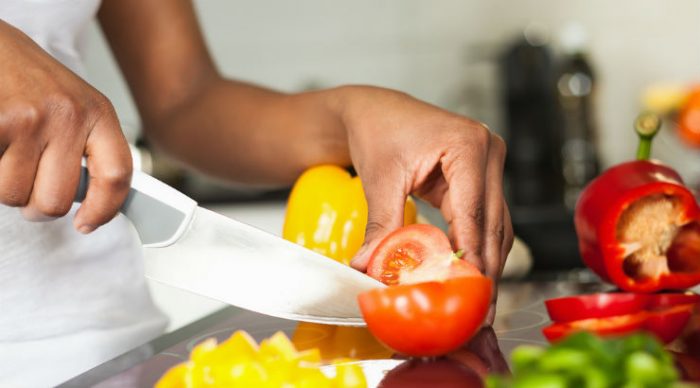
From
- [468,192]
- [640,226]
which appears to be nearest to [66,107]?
[468,192]

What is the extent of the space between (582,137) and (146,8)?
204cm

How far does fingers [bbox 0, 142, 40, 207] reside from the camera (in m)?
0.66

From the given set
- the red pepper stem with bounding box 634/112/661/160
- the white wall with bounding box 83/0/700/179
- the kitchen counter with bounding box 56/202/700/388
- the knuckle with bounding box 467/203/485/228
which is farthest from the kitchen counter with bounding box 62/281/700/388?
the white wall with bounding box 83/0/700/179

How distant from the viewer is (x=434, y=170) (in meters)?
0.89

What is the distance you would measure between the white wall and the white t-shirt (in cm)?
222

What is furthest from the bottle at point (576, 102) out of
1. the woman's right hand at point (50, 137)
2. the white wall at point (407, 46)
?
the woman's right hand at point (50, 137)

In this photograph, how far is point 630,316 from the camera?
77cm

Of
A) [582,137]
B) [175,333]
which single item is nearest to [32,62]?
[175,333]

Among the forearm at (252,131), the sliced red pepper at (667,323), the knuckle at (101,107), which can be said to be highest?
the knuckle at (101,107)

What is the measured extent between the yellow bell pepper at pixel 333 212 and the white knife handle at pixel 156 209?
1.01ft

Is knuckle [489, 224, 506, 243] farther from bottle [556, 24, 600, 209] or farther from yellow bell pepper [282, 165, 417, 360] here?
bottle [556, 24, 600, 209]

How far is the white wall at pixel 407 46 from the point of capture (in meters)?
3.08

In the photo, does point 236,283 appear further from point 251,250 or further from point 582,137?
point 582,137

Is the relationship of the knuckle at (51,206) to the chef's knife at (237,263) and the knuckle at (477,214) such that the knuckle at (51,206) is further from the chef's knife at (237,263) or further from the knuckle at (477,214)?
the knuckle at (477,214)
